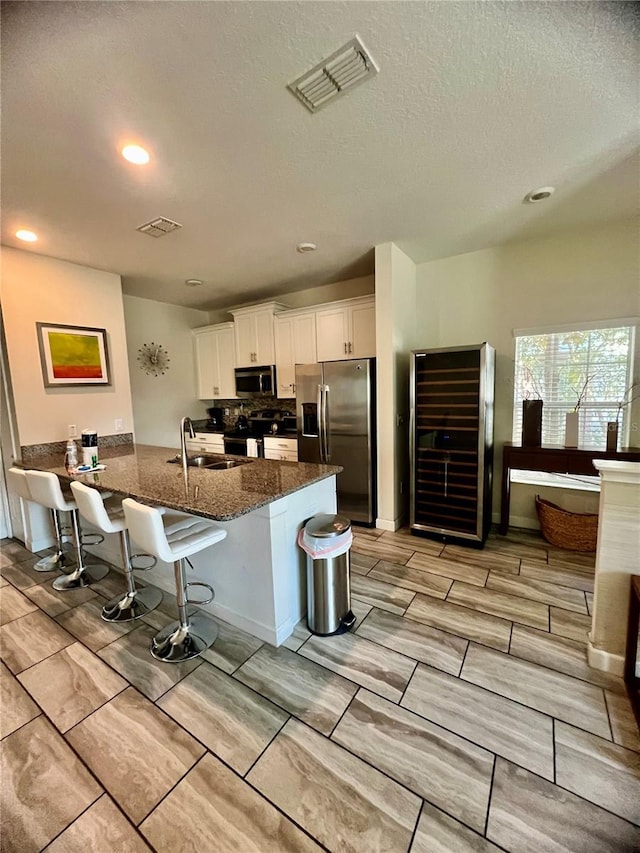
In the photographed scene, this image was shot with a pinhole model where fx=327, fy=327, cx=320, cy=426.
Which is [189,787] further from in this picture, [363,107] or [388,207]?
[388,207]

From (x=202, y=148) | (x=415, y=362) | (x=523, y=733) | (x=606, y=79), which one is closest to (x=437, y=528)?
(x=415, y=362)

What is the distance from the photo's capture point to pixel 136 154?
70.7 inches

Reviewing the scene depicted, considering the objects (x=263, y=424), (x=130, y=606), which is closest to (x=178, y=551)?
(x=130, y=606)

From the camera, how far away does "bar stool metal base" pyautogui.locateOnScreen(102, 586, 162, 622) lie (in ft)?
7.03

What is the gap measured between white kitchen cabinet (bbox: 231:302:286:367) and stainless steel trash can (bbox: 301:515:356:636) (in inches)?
123

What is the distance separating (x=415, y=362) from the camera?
3135 mm

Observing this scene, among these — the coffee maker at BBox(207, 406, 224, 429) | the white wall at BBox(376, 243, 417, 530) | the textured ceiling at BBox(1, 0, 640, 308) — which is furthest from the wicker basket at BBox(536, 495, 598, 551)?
the coffee maker at BBox(207, 406, 224, 429)

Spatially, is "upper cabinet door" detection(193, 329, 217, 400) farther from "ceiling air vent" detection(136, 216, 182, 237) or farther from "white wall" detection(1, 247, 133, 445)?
"ceiling air vent" detection(136, 216, 182, 237)

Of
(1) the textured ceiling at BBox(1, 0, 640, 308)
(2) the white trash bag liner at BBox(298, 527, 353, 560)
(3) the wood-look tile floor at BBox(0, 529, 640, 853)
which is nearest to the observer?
(3) the wood-look tile floor at BBox(0, 529, 640, 853)

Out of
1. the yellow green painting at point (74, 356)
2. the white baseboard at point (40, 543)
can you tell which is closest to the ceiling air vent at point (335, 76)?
the yellow green painting at point (74, 356)

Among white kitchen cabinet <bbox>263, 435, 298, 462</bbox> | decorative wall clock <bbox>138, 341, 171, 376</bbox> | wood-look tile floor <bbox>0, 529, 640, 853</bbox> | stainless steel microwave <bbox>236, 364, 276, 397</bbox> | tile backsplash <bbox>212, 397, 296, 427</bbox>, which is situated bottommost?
wood-look tile floor <bbox>0, 529, 640, 853</bbox>

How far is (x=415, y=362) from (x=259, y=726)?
283cm

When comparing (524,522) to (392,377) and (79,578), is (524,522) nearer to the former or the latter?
(392,377)

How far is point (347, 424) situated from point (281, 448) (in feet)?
3.62
